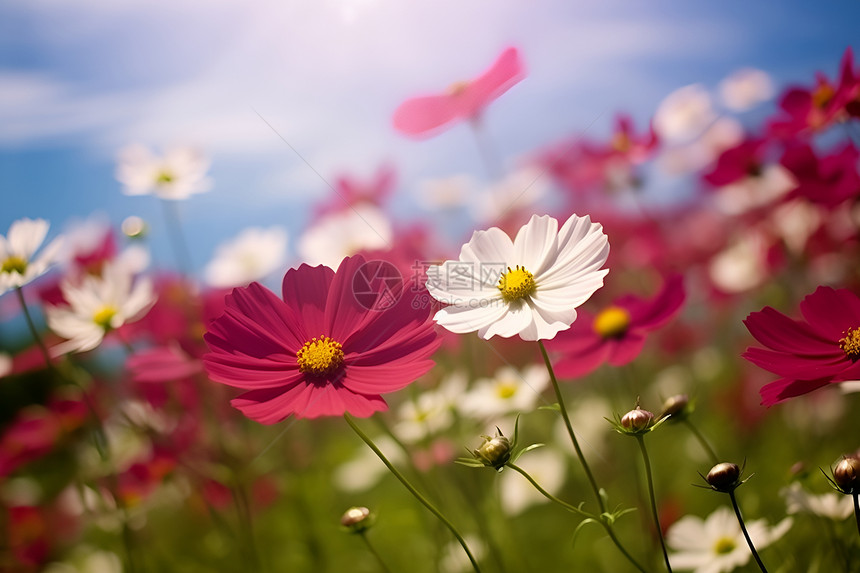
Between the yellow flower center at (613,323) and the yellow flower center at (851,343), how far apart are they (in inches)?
8.0

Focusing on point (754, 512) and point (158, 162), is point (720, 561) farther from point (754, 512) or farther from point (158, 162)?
point (158, 162)

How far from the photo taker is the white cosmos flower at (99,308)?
61cm

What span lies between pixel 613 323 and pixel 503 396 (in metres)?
0.20

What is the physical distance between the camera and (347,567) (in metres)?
0.95

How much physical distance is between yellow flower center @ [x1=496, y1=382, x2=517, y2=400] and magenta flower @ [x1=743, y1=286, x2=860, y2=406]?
14.9 inches

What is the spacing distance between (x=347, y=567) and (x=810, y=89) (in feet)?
2.86

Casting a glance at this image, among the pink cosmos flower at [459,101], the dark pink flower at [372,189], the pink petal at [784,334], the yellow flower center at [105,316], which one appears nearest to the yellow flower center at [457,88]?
the pink cosmos flower at [459,101]

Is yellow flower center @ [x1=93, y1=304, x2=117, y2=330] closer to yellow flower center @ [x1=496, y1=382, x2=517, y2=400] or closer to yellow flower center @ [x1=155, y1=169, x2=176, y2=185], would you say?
yellow flower center @ [x1=155, y1=169, x2=176, y2=185]

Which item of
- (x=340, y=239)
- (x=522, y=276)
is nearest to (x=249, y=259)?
(x=340, y=239)

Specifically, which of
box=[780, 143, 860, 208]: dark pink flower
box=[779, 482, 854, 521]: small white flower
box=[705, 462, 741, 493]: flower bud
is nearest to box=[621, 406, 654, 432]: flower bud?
box=[705, 462, 741, 493]: flower bud

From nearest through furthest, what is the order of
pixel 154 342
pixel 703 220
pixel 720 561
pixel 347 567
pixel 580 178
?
pixel 720 561 → pixel 154 342 → pixel 347 567 → pixel 580 178 → pixel 703 220

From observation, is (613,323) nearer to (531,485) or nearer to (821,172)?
(821,172)

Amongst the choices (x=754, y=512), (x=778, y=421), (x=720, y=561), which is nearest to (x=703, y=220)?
(x=778, y=421)

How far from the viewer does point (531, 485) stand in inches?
37.4
